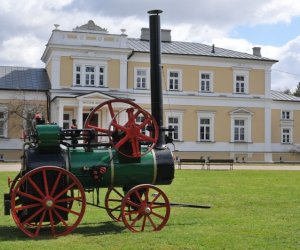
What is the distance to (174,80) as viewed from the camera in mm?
40562

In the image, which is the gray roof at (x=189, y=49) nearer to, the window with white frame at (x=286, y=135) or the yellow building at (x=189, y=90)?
the yellow building at (x=189, y=90)

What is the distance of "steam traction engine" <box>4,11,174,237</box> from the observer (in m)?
8.12

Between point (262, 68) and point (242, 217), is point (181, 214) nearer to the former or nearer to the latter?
point (242, 217)

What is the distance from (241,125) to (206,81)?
13.9 ft

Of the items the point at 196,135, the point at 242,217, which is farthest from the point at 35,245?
Answer: the point at 196,135

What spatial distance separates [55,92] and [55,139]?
2905cm

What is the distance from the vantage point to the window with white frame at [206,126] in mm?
40678

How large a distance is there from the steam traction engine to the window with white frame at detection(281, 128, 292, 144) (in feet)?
117

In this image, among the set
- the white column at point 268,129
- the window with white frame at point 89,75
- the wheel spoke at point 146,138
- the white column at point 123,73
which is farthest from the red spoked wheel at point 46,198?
the white column at point 268,129

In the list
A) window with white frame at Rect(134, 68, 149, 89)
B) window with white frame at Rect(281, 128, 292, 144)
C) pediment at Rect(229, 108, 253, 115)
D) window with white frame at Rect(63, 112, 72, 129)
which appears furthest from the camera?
window with white frame at Rect(281, 128, 292, 144)

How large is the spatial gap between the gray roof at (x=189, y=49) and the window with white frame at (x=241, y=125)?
407 centimetres

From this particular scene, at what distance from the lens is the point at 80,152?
8703 mm

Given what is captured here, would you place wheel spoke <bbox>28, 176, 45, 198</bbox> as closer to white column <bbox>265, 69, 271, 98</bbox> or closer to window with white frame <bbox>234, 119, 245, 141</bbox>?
window with white frame <bbox>234, 119, 245, 141</bbox>

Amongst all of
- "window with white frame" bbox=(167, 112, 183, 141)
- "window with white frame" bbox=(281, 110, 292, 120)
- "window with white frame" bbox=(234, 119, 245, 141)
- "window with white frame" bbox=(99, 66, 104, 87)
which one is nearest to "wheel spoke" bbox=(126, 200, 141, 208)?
"window with white frame" bbox=(99, 66, 104, 87)
